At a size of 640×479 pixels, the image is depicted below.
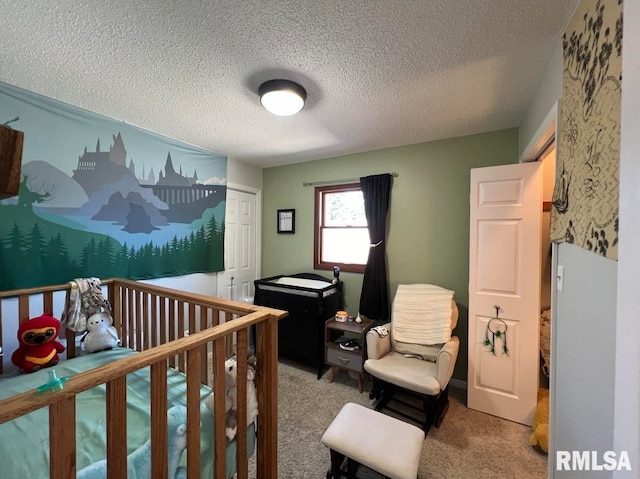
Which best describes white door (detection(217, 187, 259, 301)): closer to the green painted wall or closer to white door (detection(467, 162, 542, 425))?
the green painted wall

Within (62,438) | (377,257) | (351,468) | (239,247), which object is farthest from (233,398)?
(239,247)

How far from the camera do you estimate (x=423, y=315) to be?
2.30 m

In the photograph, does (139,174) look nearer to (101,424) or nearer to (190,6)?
(190,6)

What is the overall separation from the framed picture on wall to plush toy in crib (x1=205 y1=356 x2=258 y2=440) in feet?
7.62

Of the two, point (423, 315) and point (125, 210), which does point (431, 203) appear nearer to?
point (423, 315)

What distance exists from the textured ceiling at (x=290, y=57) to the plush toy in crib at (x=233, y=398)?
61.9 inches

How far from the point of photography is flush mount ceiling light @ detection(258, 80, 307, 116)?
1.60 meters

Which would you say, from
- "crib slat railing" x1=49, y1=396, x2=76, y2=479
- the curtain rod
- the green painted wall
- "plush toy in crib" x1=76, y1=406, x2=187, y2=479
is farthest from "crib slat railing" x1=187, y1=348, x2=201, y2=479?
the curtain rod

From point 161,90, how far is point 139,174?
3.18 feet

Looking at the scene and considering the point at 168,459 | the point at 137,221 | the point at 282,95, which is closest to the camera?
the point at 168,459

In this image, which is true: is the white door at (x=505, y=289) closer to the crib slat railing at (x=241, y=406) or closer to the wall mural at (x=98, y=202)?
the crib slat railing at (x=241, y=406)

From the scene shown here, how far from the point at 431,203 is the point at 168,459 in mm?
2661

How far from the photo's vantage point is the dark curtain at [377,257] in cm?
273

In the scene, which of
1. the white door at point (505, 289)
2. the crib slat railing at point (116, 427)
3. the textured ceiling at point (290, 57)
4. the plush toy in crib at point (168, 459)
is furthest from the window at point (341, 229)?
the crib slat railing at point (116, 427)
